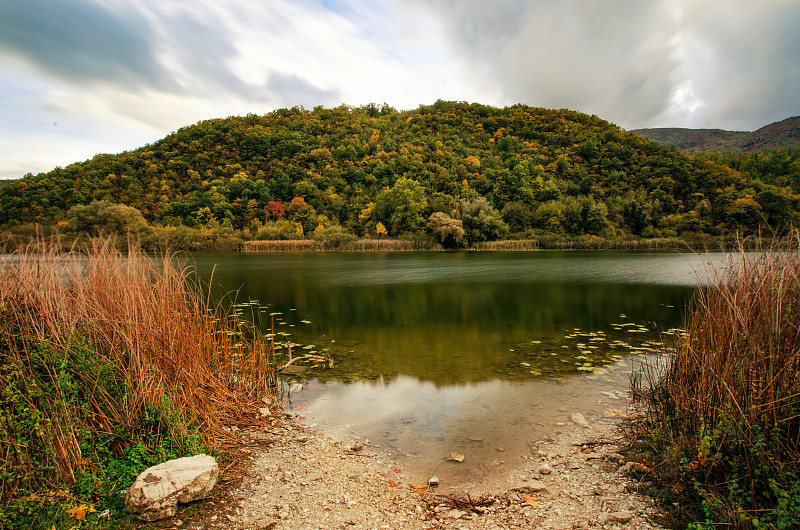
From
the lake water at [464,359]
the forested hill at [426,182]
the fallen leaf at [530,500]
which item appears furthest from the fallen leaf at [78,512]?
the forested hill at [426,182]

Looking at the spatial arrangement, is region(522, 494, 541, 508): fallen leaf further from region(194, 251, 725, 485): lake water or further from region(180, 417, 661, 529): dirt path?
region(194, 251, 725, 485): lake water

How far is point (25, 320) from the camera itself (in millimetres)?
3812

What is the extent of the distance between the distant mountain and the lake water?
4180 inches

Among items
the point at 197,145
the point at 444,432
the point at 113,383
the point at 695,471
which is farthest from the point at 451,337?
the point at 197,145

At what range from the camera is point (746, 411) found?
3.18 meters

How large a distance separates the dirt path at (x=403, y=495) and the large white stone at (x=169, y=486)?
0.18 m

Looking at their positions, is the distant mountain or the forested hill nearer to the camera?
the forested hill

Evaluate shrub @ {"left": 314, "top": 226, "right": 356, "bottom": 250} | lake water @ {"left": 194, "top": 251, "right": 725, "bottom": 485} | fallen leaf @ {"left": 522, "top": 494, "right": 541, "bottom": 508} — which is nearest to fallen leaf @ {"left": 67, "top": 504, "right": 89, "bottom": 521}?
lake water @ {"left": 194, "top": 251, "right": 725, "bottom": 485}

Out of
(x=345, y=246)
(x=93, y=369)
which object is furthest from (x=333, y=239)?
(x=93, y=369)

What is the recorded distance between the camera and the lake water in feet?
16.6

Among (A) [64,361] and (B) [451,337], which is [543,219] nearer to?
(B) [451,337]

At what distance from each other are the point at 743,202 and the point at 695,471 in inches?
3034

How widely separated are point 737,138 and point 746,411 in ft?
590

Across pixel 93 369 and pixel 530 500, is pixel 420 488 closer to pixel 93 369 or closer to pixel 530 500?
pixel 530 500
